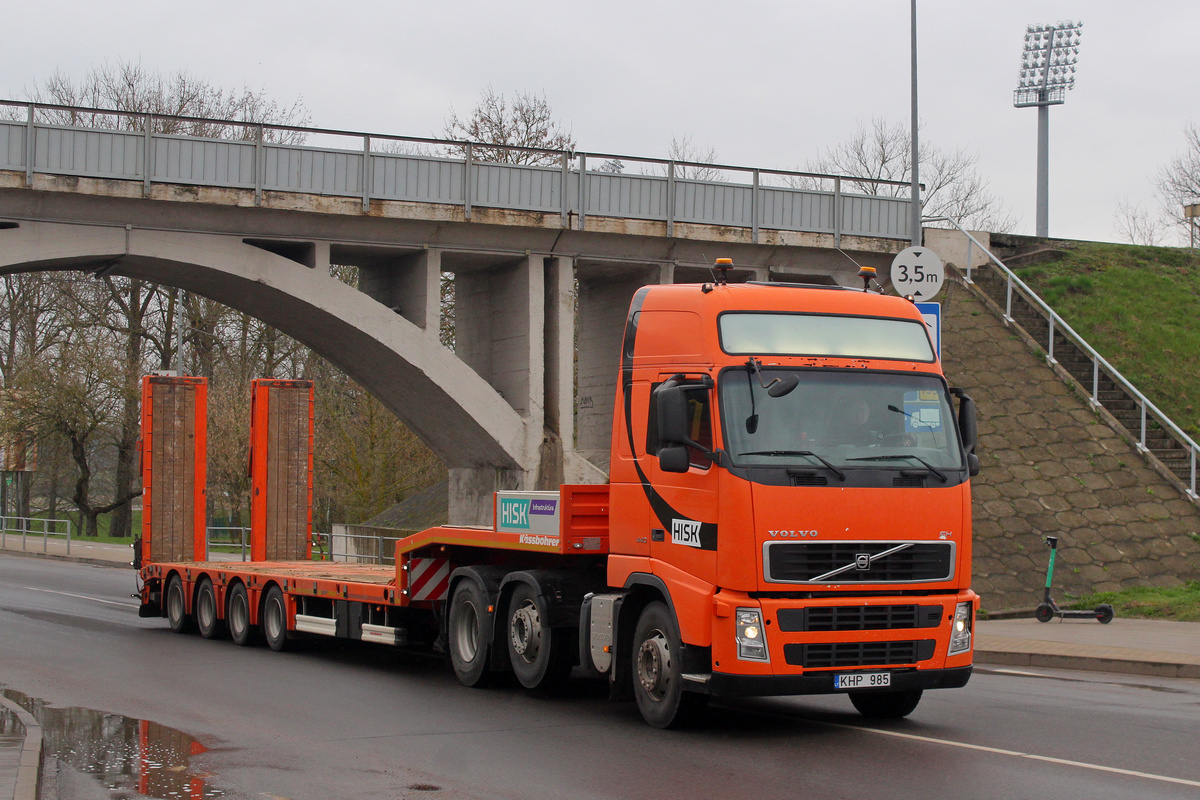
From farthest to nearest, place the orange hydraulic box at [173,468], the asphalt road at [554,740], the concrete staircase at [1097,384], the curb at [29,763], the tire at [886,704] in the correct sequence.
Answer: the concrete staircase at [1097,384] < the orange hydraulic box at [173,468] < the tire at [886,704] < the asphalt road at [554,740] < the curb at [29,763]

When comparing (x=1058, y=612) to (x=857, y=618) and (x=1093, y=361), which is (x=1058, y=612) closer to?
(x=1093, y=361)

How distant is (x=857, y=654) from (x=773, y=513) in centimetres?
110

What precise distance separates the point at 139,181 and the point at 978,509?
14709 millimetres

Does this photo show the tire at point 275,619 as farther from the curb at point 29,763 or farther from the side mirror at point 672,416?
the side mirror at point 672,416

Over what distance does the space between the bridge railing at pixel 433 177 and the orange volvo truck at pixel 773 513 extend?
1394cm

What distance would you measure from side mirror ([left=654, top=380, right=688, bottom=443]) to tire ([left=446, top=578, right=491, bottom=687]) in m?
3.34

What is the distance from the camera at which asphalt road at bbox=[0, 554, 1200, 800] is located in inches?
290

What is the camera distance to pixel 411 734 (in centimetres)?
929

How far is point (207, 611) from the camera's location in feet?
56.6

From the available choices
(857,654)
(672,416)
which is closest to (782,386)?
(672,416)

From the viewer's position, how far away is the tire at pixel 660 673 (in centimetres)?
904

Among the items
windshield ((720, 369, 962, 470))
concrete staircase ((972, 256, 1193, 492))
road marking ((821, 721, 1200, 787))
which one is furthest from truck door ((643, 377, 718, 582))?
concrete staircase ((972, 256, 1193, 492))

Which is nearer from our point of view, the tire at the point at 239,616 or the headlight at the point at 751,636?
the headlight at the point at 751,636

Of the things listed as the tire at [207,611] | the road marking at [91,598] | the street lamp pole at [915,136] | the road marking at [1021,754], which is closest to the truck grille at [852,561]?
the road marking at [1021,754]
